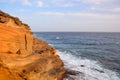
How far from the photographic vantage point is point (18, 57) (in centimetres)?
1085

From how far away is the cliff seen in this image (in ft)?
32.7

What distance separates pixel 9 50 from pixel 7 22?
5.56ft

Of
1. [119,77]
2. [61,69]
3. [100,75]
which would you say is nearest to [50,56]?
[61,69]

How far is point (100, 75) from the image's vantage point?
19.4 meters

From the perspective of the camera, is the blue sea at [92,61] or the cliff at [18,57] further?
the blue sea at [92,61]

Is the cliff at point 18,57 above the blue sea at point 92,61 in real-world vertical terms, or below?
above

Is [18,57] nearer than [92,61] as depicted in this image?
Yes

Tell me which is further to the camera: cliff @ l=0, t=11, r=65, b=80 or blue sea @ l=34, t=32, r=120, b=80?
blue sea @ l=34, t=32, r=120, b=80

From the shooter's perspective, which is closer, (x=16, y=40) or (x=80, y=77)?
(x=16, y=40)

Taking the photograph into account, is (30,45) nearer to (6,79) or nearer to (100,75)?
(6,79)

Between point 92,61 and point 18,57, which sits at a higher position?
point 18,57

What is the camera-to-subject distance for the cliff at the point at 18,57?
9953 millimetres

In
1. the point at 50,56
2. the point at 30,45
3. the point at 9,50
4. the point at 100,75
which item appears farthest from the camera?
the point at 100,75

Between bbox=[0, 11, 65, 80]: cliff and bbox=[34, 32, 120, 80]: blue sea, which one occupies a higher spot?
bbox=[0, 11, 65, 80]: cliff
